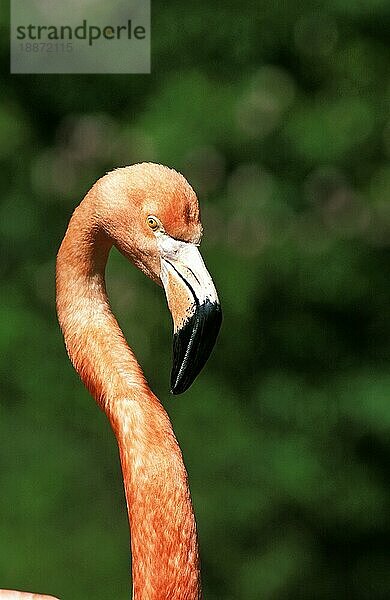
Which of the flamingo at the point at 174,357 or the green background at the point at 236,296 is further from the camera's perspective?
the green background at the point at 236,296

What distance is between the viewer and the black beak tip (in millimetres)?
1364

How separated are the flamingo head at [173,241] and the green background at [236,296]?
5.93ft

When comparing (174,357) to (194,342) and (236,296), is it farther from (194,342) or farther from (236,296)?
(236,296)

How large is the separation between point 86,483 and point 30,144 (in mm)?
1149

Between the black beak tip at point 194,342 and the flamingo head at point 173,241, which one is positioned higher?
the flamingo head at point 173,241

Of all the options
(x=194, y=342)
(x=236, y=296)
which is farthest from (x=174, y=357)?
(x=236, y=296)

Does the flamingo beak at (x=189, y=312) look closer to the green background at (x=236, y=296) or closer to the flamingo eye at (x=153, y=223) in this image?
the flamingo eye at (x=153, y=223)

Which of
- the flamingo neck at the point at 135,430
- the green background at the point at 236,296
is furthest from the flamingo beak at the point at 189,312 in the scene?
the green background at the point at 236,296

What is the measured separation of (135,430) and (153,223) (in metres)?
0.29

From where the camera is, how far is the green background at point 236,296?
10.8 ft

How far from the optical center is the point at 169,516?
142 cm

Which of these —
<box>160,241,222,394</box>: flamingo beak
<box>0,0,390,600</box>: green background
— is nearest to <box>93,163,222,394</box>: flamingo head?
<box>160,241,222,394</box>: flamingo beak

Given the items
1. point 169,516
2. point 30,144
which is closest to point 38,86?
point 30,144

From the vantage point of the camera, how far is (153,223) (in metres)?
1.42
